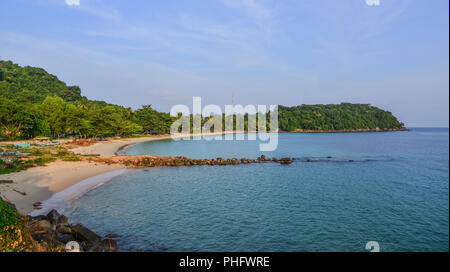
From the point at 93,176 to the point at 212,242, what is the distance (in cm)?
2267

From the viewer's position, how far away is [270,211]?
20875 millimetres

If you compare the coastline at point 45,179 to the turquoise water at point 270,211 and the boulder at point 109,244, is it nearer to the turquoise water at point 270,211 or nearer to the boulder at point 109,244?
the turquoise water at point 270,211

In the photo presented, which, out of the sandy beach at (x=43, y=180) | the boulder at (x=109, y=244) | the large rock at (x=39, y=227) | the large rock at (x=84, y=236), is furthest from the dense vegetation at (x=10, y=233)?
the sandy beach at (x=43, y=180)

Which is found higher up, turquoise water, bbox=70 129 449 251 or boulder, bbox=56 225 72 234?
boulder, bbox=56 225 72 234

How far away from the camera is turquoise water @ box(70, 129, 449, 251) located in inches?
610

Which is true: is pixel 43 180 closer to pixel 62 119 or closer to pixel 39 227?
pixel 39 227

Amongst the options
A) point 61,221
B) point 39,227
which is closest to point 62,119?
point 61,221

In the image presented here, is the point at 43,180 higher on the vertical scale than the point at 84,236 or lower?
higher

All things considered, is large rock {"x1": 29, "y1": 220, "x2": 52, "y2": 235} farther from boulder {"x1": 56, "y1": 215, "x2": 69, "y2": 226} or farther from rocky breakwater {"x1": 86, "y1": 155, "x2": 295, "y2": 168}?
rocky breakwater {"x1": 86, "y1": 155, "x2": 295, "y2": 168}

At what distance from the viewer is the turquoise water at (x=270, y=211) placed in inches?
610

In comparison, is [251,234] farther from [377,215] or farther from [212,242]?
[377,215]

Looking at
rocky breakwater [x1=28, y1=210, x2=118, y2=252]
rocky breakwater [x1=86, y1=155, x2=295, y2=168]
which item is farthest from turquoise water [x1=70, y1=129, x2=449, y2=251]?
rocky breakwater [x1=86, y1=155, x2=295, y2=168]

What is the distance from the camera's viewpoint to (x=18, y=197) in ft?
63.8
